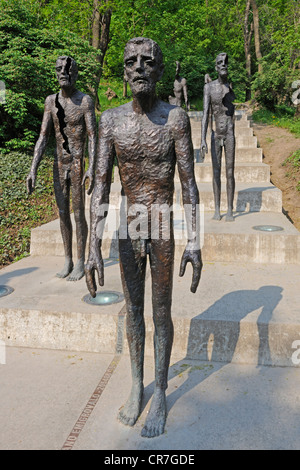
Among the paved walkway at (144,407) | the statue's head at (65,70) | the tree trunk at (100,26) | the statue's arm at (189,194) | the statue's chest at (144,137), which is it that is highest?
the tree trunk at (100,26)

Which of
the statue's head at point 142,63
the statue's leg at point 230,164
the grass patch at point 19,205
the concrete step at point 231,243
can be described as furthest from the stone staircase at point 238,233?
the statue's head at point 142,63

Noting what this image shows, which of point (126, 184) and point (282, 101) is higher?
point (282, 101)

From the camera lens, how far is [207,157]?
11234 mm

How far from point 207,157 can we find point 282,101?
26.8 feet

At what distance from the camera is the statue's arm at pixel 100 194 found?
90.5 inches

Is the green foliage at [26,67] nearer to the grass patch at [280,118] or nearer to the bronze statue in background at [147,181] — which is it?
the grass patch at [280,118]

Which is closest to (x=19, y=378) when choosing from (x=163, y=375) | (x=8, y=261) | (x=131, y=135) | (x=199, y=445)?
(x=163, y=375)

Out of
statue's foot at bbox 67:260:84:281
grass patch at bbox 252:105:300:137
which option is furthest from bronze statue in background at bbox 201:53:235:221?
grass patch at bbox 252:105:300:137

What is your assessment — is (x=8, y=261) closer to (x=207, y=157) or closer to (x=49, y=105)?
(x=49, y=105)

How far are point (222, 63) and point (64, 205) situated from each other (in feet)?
11.4

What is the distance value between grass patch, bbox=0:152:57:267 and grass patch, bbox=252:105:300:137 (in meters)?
8.94

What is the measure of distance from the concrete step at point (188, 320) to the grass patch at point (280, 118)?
11.2 meters

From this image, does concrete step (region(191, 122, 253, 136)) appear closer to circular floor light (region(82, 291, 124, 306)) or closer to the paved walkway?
circular floor light (region(82, 291, 124, 306))

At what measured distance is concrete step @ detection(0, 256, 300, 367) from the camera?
3400 millimetres
